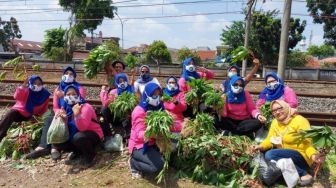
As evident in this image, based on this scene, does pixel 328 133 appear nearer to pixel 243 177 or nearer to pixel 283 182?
pixel 283 182

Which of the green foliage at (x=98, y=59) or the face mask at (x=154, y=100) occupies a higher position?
the green foliage at (x=98, y=59)

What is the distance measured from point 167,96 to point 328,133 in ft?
7.96

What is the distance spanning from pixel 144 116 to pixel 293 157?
2.00 meters

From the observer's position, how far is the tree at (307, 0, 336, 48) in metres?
35.7

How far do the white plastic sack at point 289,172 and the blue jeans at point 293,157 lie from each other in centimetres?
7

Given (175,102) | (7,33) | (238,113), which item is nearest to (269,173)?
(238,113)

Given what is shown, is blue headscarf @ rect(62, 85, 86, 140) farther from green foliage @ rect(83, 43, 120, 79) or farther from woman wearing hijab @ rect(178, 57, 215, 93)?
woman wearing hijab @ rect(178, 57, 215, 93)

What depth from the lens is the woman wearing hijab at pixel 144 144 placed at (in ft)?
16.5

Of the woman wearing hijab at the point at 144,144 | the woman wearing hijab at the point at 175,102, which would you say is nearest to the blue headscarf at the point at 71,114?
the woman wearing hijab at the point at 144,144

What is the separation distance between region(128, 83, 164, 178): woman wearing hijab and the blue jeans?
57.0 inches

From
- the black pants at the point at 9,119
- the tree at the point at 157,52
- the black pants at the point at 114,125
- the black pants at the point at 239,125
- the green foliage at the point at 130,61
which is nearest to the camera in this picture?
the black pants at the point at 239,125

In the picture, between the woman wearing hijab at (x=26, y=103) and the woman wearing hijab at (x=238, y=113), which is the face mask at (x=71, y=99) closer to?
the woman wearing hijab at (x=26, y=103)

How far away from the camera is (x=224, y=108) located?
6.03 meters

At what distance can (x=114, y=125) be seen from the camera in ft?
21.5
